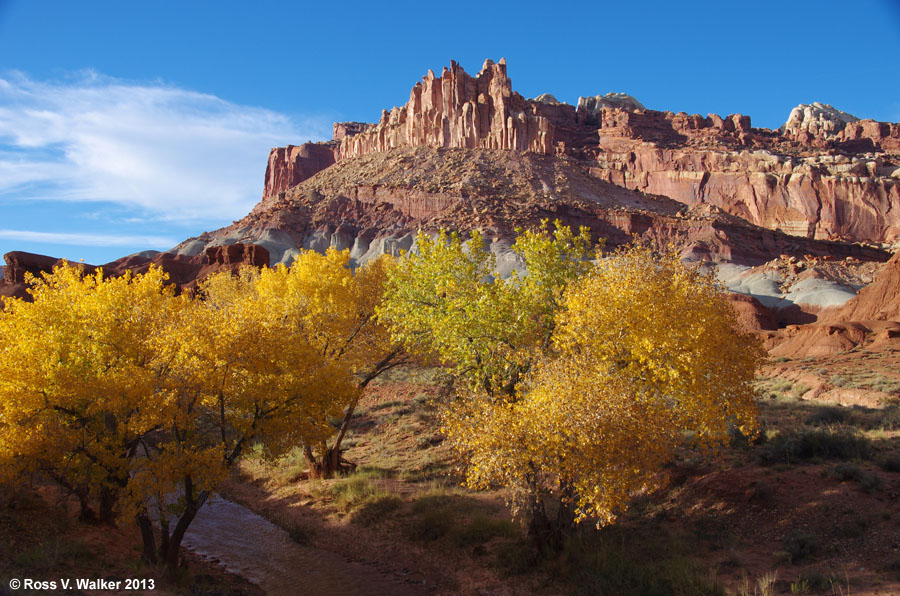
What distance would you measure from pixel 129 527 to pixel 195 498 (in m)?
4.49

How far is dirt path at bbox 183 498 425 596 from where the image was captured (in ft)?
48.3

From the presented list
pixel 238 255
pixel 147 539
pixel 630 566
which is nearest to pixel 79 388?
pixel 147 539

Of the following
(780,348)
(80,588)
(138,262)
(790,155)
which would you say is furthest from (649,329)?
(790,155)

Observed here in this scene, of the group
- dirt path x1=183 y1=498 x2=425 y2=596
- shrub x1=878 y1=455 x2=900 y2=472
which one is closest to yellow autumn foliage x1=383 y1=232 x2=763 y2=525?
shrub x1=878 y1=455 x2=900 y2=472

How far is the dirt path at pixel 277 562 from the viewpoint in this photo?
580 inches

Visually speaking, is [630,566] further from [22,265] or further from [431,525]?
[22,265]

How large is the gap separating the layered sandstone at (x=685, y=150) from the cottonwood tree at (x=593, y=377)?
105m

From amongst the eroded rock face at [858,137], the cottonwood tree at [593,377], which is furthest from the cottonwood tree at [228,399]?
the eroded rock face at [858,137]

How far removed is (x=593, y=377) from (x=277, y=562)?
35.1 ft

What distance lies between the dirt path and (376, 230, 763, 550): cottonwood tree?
14.5 feet

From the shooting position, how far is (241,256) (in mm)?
76688

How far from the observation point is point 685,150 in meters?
158

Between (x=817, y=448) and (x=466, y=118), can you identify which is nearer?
(x=817, y=448)

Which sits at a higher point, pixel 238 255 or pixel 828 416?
pixel 238 255
